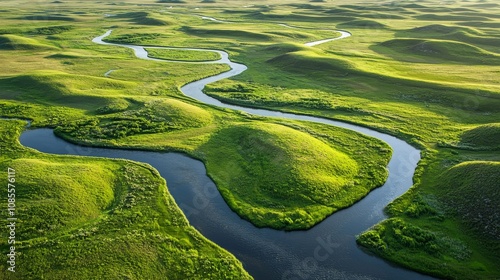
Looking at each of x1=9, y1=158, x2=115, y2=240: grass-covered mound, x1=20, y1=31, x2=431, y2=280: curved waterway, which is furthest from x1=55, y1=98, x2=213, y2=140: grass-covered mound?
x1=9, y1=158, x2=115, y2=240: grass-covered mound

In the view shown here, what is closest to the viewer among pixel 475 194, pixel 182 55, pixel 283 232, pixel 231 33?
pixel 283 232

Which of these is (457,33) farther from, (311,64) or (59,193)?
(59,193)

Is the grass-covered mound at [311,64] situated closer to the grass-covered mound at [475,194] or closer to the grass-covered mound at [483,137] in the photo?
the grass-covered mound at [483,137]

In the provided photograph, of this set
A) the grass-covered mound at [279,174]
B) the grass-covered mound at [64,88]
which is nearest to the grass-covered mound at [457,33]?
the grass-covered mound at [279,174]

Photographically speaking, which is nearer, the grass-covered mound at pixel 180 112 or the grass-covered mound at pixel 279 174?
the grass-covered mound at pixel 279 174

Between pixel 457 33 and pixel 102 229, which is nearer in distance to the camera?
pixel 102 229

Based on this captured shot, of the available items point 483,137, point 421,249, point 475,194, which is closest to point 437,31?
point 483,137
